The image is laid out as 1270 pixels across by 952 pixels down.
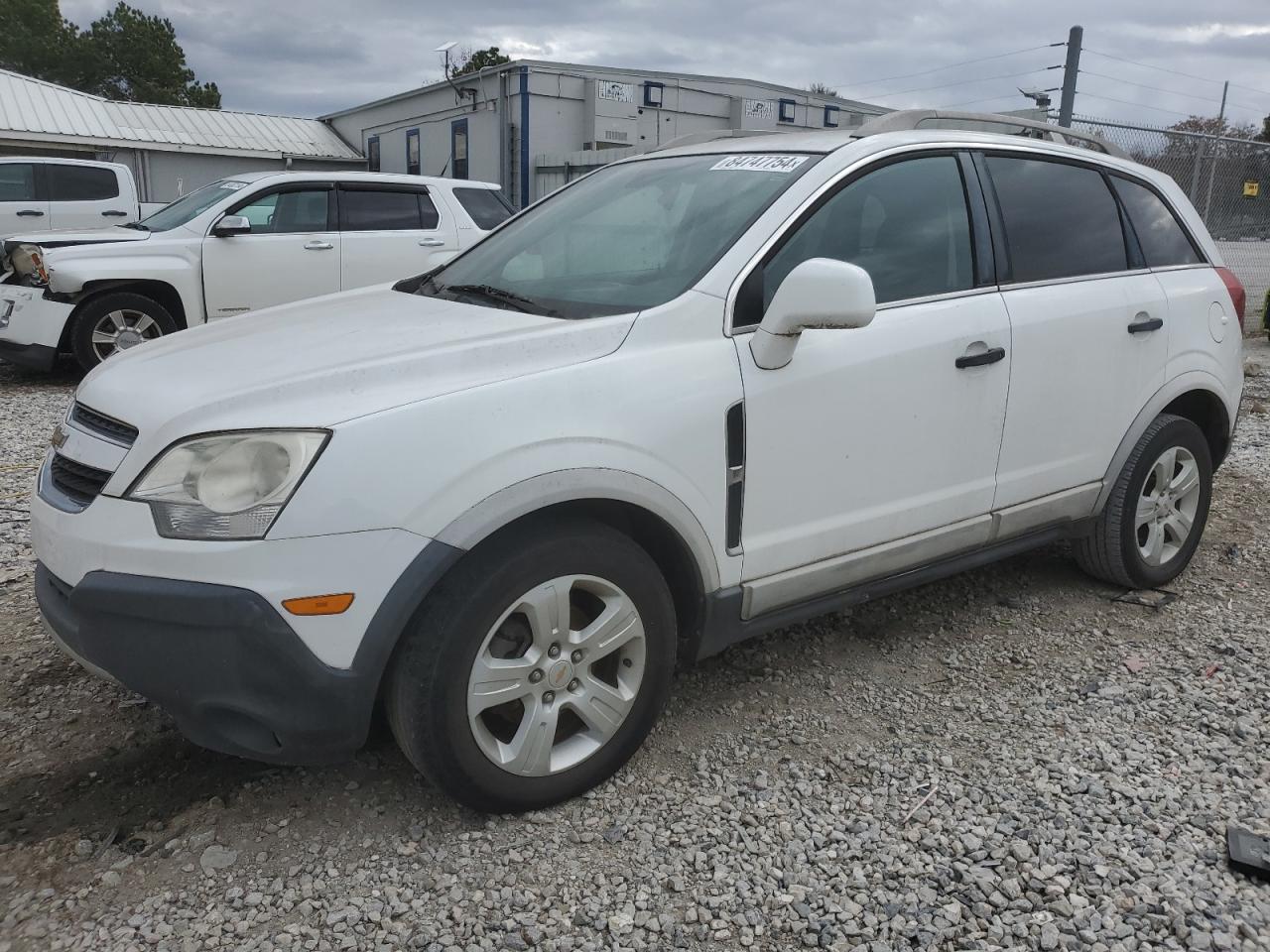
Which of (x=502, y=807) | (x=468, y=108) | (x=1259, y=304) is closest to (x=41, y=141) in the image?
(x=468, y=108)

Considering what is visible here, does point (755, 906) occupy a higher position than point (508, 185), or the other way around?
point (508, 185)

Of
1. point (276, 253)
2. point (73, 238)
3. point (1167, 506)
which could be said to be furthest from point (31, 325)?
point (1167, 506)

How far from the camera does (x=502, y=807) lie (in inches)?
103

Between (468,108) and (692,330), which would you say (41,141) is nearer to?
(468,108)

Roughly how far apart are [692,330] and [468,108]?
64.9ft

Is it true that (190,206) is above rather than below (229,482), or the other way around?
above

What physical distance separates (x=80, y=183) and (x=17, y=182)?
684mm

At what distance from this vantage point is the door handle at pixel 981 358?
325 centimetres

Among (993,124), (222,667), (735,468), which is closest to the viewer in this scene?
(222,667)

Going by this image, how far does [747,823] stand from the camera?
8.81 feet

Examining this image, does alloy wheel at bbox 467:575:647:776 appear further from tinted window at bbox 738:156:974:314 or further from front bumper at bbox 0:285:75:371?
front bumper at bbox 0:285:75:371

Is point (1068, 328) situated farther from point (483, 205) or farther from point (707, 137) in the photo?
point (483, 205)

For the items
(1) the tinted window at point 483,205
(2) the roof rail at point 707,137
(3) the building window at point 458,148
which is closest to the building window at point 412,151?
(3) the building window at point 458,148

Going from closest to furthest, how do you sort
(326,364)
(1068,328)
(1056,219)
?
(326,364), (1068,328), (1056,219)
